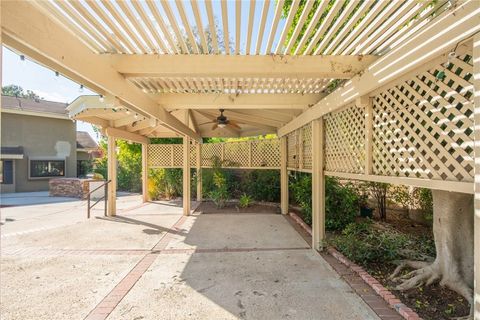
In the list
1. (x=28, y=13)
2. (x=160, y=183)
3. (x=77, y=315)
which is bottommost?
(x=77, y=315)

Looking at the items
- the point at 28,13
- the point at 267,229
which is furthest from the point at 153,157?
the point at 28,13

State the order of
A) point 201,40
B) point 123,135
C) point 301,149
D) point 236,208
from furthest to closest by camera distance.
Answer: point 236,208 < point 123,135 < point 301,149 < point 201,40

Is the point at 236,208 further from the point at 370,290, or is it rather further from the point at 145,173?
the point at 370,290

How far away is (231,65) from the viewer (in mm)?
3072

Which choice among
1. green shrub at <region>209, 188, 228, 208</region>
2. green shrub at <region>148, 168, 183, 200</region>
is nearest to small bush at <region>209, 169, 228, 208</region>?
green shrub at <region>209, 188, 228, 208</region>

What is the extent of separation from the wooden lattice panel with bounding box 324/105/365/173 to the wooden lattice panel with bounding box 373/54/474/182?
43 cm

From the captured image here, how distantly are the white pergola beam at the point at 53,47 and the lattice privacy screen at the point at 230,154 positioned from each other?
613cm

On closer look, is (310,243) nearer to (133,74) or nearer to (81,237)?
(133,74)

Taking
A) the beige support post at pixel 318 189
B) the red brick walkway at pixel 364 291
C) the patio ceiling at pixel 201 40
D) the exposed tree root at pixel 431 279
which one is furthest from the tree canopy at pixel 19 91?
the exposed tree root at pixel 431 279

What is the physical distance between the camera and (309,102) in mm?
5133

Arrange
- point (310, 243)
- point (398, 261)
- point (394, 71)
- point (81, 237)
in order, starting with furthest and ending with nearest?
point (81, 237) → point (310, 243) → point (398, 261) → point (394, 71)

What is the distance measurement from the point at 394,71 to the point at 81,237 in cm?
652

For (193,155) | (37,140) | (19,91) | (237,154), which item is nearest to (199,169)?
(193,155)

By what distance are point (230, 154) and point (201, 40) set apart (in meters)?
7.14
